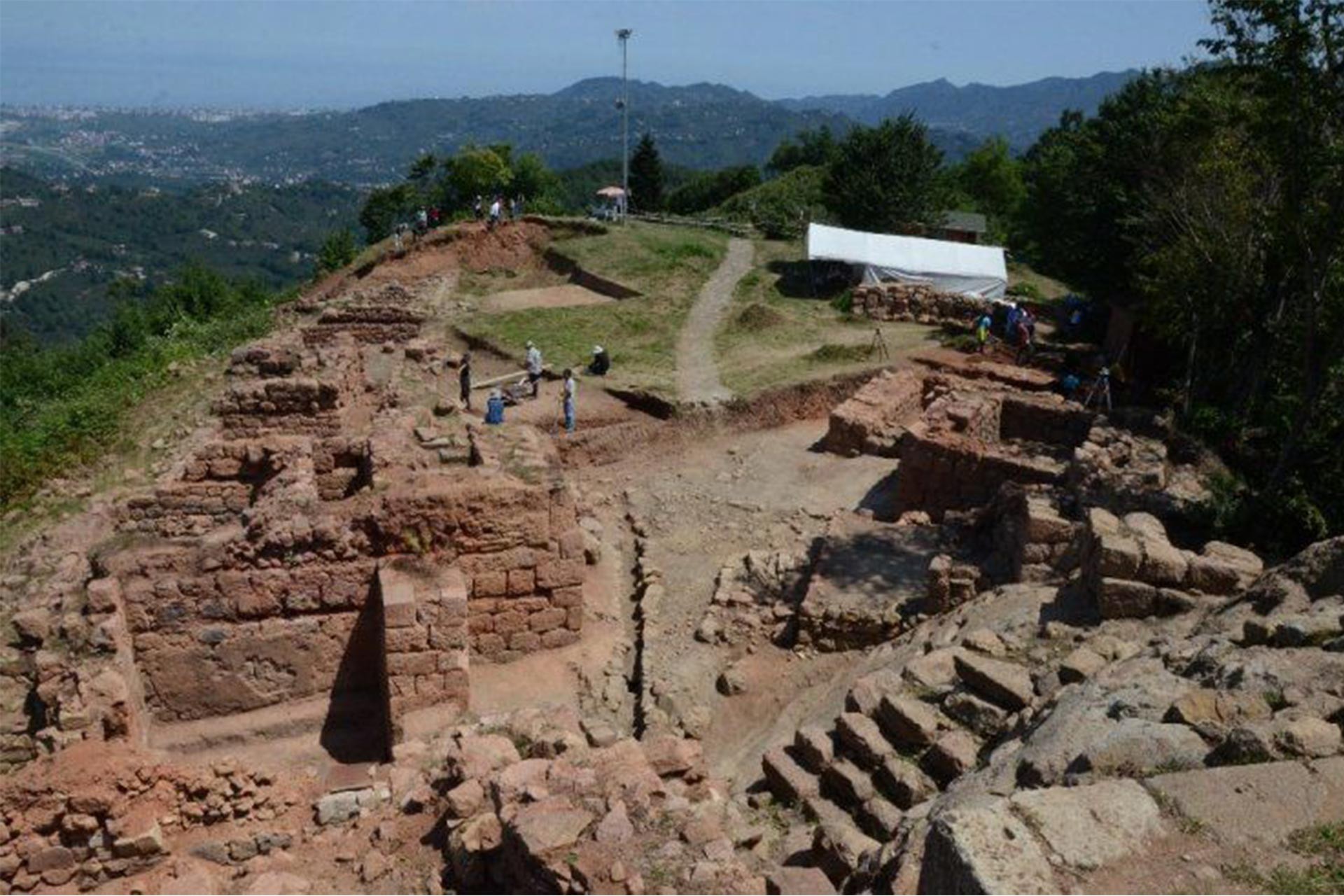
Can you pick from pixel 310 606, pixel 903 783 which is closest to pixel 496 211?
pixel 310 606

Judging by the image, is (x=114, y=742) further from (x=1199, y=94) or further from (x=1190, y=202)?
(x=1199, y=94)

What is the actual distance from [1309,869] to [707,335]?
22.1 metres

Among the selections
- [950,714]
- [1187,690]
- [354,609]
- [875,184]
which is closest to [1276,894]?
[1187,690]

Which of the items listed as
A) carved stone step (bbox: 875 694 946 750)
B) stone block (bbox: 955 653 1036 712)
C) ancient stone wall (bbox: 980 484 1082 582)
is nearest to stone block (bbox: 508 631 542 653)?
carved stone step (bbox: 875 694 946 750)

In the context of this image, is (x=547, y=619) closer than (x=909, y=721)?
No

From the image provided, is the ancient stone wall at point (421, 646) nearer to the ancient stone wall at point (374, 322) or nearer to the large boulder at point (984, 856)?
the large boulder at point (984, 856)

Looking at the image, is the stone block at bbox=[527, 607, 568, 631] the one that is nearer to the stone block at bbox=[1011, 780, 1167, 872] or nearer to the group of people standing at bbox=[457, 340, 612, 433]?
the group of people standing at bbox=[457, 340, 612, 433]

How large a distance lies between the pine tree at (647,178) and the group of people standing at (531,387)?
3543 centimetres

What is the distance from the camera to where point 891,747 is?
7.82m

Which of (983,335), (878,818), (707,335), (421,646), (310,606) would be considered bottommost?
(878,818)

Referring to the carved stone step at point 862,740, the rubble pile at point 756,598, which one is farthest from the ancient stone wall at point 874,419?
the carved stone step at point 862,740

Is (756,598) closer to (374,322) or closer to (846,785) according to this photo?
(846,785)

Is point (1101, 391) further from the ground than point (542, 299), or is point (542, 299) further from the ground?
point (542, 299)

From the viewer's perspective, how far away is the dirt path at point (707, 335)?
69.7 ft
